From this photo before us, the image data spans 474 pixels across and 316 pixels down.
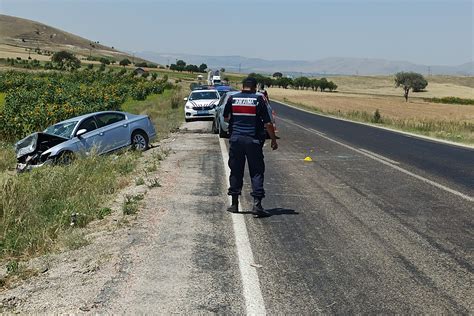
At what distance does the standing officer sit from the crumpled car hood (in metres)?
7.75

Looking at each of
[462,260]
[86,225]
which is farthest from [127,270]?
[462,260]

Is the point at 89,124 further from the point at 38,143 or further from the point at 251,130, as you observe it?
the point at 251,130

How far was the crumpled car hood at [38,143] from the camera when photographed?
13.6 meters

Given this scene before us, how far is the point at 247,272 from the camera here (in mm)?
5168

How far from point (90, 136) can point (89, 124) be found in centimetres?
47

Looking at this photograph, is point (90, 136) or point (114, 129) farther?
point (114, 129)

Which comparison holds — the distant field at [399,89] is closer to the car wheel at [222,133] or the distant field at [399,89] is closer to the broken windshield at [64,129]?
the car wheel at [222,133]

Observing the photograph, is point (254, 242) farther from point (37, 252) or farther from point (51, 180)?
point (51, 180)

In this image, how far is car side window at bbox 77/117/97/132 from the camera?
14.7 metres

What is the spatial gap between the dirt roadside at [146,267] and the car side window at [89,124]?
6.61 metres

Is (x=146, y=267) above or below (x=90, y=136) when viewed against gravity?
below

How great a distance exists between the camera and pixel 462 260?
5.61 metres

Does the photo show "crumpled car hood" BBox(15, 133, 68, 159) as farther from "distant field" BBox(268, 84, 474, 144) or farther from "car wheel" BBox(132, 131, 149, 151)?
"distant field" BBox(268, 84, 474, 144)

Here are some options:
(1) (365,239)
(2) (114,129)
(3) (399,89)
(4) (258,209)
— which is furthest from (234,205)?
(3) (399,89)
